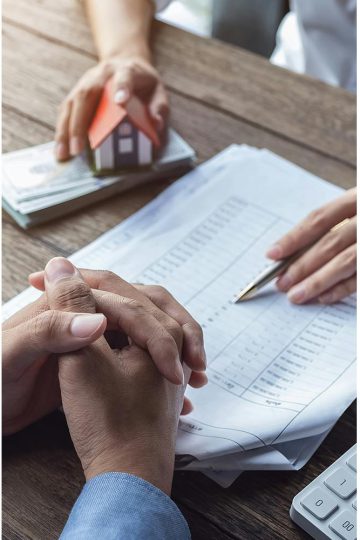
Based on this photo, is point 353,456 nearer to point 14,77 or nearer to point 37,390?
point 37,390

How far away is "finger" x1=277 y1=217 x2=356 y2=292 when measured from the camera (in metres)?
0.80

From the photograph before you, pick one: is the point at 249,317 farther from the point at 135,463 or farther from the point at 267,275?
the point at 135,463

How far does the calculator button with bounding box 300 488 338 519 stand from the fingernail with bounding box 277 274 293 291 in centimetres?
27

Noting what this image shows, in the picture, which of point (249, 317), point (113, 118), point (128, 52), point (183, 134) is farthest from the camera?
point (128, 52)

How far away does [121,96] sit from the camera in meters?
0.95

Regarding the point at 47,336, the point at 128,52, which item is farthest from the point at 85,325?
the point at 128,52

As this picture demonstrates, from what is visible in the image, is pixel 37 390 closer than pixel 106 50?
Yes

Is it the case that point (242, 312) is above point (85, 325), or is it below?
below

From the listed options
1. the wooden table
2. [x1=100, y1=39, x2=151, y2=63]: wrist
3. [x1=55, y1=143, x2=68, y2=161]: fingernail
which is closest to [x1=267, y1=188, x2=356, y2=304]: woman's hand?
the wooden table

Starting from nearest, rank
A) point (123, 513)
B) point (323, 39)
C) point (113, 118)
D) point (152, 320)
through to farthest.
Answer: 1. point (123, 513)
2. point (152, 320)
3. point (113, 118)
4. point (323, 39)

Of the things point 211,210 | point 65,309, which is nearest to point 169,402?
point 65,309

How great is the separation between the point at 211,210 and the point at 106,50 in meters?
0.39

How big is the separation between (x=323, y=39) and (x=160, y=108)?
0.64m

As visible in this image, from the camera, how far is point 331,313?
0.77 metres
